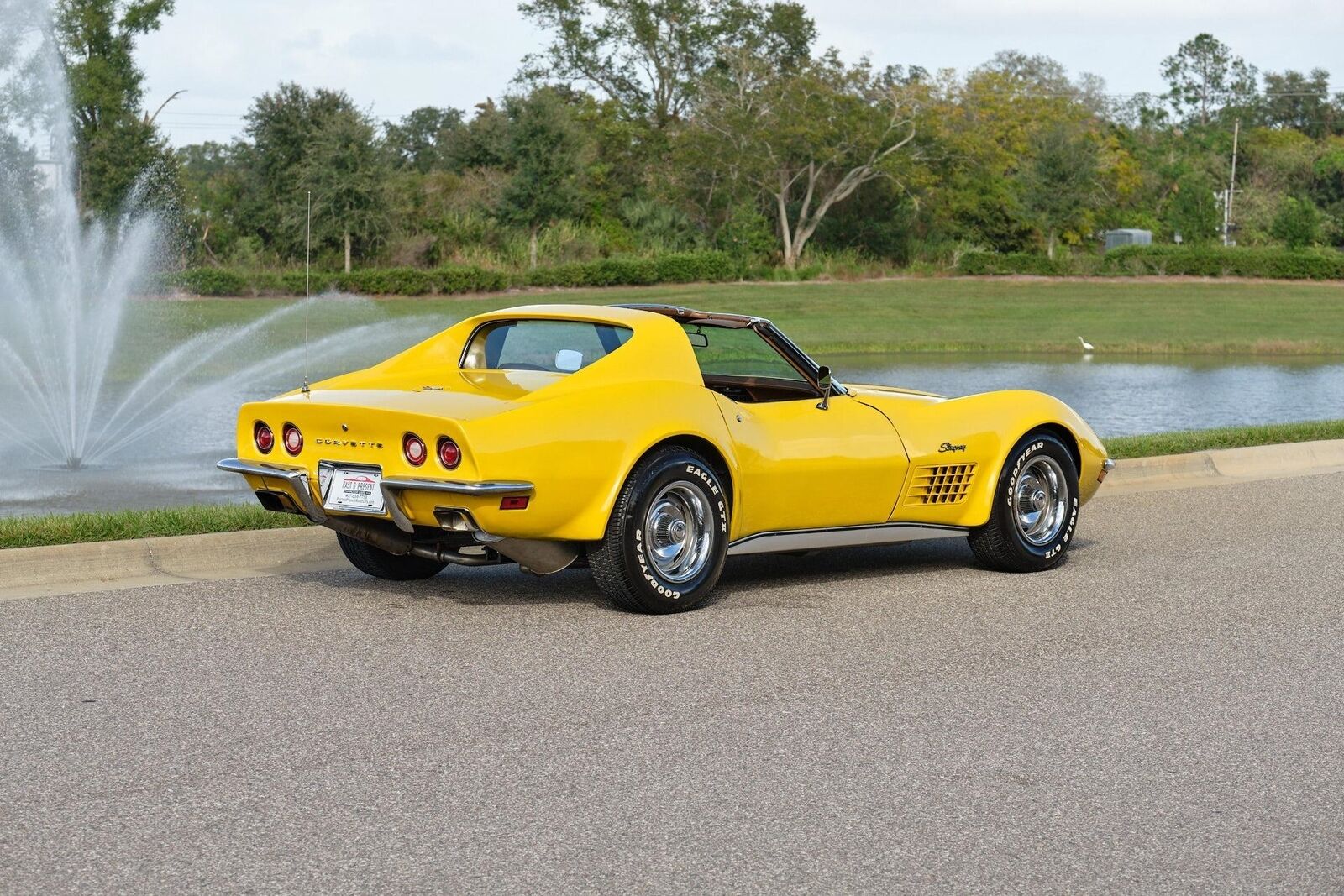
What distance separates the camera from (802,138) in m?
51.0

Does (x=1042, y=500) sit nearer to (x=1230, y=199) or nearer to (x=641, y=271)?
(x=641, y=271)

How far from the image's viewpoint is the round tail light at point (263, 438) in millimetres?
7645

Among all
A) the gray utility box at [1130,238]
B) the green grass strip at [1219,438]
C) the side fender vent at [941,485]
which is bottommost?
the green grass strip at [1219,438]

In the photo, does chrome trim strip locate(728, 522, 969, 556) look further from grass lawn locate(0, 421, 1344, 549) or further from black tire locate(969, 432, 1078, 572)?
grass lawn locate(0, 421, 1344, 549)

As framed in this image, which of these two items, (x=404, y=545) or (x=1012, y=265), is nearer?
(x=404, y=545)

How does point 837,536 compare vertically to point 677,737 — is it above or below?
above

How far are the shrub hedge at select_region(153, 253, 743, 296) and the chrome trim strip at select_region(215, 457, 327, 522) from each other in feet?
109

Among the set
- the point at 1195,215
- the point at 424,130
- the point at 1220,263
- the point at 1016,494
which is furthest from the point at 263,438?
the point at 424,130

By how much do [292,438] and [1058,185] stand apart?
50.9m

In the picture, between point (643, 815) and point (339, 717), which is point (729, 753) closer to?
point (643, 815)

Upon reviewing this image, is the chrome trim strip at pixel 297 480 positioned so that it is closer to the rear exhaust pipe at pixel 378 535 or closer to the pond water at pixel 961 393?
the rear exhaust pipe at pixel 378 535

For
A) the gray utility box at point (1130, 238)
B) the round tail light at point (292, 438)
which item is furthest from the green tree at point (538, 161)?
the round tail light at point (292, 438)

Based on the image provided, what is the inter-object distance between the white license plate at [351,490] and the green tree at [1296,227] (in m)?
53.5

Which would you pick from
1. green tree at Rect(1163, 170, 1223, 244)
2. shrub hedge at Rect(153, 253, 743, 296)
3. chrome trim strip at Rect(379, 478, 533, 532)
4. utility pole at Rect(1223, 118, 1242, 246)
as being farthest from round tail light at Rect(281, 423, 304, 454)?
utility pole at Rect(1223, 118, 1242, 246)
